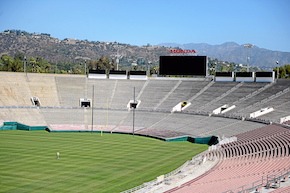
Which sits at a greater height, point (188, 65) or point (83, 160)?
point (188, 65)

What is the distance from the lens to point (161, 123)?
222 feet

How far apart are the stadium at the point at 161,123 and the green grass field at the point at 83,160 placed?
0.20 m

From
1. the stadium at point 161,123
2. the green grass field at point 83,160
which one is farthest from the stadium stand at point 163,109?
the green grass field at point 83,160

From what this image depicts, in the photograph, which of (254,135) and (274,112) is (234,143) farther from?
(274,112)

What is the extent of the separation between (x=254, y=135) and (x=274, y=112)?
44.7 feet

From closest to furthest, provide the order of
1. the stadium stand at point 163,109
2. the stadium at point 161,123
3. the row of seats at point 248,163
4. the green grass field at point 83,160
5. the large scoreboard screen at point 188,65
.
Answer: the row of seats at point 248,163 → the stadium at point 161,123 → the green grass field at point 83,160 → the stadium stand at point 163,109 → the large scoreboard screen at point 188,65

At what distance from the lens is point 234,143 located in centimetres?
4691

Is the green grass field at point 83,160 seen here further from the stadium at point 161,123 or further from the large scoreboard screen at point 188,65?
the large scoreboard screen at point 188,65

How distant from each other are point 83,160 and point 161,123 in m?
27.5

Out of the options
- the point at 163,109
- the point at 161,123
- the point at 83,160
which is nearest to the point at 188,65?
the point at 163,109

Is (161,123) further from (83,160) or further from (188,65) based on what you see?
(83,160)

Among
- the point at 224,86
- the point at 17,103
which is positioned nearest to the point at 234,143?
the point at 224,86

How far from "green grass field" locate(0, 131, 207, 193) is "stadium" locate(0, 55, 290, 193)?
20cm

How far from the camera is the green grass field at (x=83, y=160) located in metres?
32.4
